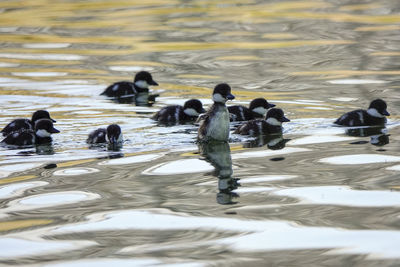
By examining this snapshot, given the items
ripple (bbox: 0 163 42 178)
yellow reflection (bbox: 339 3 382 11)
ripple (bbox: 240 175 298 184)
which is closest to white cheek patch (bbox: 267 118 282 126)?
ripple (bbox: 240 175 298 184)

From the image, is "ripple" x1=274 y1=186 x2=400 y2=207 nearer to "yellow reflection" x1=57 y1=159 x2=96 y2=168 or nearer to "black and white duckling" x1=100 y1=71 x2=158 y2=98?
"yellow reflection" x1=57 y1=159 x2=96 y2=168

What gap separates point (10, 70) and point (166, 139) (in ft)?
19.6

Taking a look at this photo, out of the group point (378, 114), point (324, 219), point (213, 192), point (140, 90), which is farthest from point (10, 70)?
point (324, 219)

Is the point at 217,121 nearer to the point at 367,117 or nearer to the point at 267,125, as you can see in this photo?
the point at 267,125

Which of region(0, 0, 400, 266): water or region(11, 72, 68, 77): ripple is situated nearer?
region(0, 0, 400, 266): water

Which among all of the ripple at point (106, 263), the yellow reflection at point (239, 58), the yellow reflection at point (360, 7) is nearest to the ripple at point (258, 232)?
the ripple at point (106, 263)

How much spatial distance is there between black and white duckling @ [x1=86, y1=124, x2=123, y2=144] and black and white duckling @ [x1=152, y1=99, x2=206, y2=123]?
1.31m

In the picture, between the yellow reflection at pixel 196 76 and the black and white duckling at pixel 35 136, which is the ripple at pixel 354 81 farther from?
the black and white duckling at pixel 35 136

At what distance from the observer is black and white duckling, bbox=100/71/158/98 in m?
11.7

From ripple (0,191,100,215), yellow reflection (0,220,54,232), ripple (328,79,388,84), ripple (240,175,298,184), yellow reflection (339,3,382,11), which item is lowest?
yellow reflection (0,220,54,232)

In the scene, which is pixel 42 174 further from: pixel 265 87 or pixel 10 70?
pixel 10 70

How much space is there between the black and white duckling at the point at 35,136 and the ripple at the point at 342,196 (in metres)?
3.22

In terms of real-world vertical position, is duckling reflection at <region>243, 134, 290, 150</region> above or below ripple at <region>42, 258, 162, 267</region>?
above

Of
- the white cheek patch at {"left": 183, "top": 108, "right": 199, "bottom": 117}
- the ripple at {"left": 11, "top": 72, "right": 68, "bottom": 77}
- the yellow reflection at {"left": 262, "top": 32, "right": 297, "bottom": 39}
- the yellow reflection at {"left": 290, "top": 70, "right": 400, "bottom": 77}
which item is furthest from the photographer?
the yellow reflection at {"left": 262, "top": 32, "right": 297, "bottom": 39}
